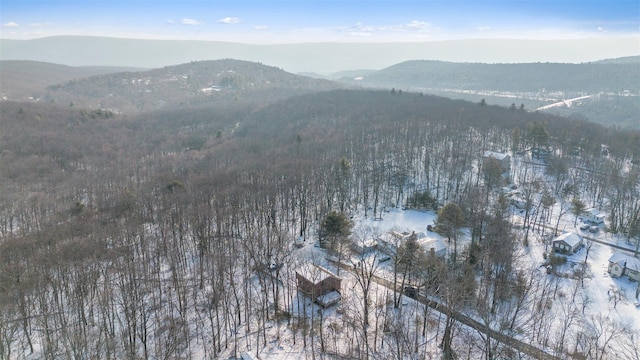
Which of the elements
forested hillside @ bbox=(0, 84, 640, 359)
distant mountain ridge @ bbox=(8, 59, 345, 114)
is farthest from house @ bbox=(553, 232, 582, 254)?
distant mountain ridge @ bbox=(8, 59, 345, 114)

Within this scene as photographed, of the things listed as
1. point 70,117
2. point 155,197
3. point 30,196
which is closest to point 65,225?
point 155,197

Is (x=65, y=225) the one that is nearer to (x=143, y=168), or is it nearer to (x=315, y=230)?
(x=315, y=230)

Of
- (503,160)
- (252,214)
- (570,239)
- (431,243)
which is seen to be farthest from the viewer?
(503,160)

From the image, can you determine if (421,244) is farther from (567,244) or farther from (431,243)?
(567,244)

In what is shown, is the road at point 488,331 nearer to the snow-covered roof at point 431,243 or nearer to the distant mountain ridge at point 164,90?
the snow-covered roof at point 431,243

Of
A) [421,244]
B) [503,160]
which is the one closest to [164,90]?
[503,160]

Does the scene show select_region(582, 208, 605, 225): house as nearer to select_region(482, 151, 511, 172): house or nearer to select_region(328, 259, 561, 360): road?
select_region(482, 151, 511, 172): house

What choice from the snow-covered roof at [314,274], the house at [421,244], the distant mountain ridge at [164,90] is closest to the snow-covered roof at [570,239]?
the house at [421,244]
